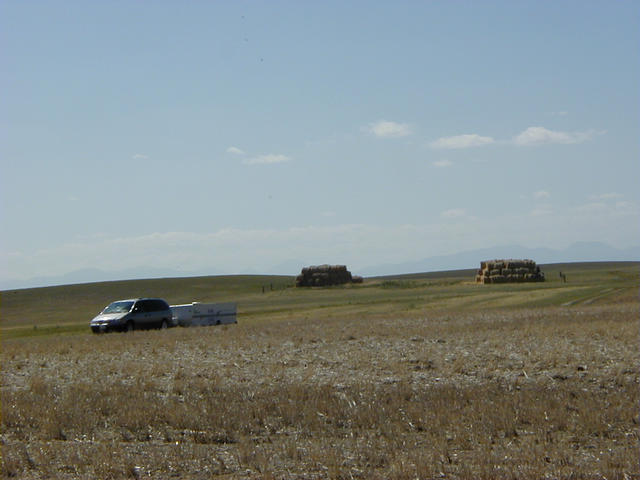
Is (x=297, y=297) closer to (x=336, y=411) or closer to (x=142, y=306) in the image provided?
(x=142, y=306)

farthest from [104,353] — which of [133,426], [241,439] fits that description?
[241,439]

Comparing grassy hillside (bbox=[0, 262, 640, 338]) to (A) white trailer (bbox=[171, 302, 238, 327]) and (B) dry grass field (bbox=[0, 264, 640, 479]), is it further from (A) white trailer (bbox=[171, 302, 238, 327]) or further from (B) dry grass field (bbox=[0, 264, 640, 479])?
(B) dry grass field (bbox=[0, 264, 640, 479])

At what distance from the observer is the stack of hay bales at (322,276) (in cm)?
9994

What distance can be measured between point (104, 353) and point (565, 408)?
51.9 feet

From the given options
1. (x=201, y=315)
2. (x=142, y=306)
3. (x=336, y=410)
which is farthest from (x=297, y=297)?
(x=336, y=410)

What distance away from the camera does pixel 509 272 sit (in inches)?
3440

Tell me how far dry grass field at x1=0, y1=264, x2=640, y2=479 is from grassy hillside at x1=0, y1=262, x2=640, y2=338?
2202cm

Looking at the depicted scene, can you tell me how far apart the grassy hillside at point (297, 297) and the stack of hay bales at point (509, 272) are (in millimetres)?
1965

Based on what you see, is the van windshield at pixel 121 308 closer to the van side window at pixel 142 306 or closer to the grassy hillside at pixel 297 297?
the van side window at pixel 142 306

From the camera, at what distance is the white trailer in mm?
44406

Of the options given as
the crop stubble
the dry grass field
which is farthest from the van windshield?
the crop stubble

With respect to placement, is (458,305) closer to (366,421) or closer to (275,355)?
(275,355)

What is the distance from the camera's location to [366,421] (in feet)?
42.3

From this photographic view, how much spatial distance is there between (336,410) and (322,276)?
86811mm
